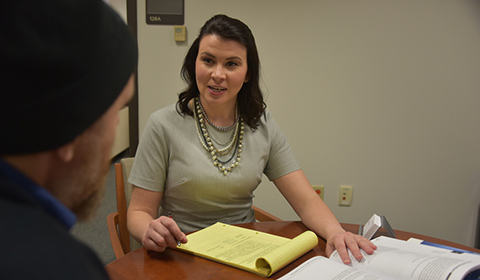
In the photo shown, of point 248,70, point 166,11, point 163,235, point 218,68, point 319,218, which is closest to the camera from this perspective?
point 163,235

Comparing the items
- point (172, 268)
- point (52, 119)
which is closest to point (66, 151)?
point (52, 119)

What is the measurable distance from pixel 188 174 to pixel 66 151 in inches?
42.7

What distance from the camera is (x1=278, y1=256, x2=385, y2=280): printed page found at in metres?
1.00

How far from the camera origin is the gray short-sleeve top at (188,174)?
1.59 metres

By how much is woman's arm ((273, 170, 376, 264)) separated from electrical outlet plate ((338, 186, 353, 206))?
4.48 ft

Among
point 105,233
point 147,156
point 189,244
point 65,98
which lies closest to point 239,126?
point 147,156

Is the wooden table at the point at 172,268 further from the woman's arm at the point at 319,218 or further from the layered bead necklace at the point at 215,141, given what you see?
the layered bead necklace at the point at 215,141

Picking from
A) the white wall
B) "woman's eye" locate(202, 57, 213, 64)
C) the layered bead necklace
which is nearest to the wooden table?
the layered bead necklace

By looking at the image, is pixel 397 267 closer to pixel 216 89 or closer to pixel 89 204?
→ pixel 89 204

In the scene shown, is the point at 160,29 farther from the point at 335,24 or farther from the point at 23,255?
the point at 23,255

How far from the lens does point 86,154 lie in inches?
21.1

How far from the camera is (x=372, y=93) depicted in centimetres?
289

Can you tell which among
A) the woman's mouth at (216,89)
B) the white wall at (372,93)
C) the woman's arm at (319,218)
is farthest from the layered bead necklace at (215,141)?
the white wall at (372,93)

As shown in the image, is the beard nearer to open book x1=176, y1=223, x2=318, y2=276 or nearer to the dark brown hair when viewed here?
open book x1=176, y1=223, x2=318, y2=276
